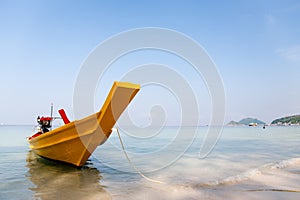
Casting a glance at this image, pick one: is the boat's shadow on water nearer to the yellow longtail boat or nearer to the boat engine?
the yellow longtail boat

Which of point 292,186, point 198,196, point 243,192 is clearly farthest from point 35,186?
point 292,186

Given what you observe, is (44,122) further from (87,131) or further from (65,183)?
(65,183)

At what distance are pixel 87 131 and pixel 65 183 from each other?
6.12 ft

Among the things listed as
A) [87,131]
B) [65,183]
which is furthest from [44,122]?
A: [65,183]

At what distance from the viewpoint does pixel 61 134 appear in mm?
9148

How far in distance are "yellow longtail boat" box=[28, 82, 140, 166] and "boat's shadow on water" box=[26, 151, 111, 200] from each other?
1.61 ft

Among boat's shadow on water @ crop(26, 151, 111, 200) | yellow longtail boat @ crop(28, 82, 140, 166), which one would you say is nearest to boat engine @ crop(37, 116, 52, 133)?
yellow longtail boat @ crop(28, 82, 140, 166)

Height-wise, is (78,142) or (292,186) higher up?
(78,142)

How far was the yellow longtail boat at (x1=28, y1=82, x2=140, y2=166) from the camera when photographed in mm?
7340

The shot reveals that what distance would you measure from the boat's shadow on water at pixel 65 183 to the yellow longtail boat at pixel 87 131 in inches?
19.3

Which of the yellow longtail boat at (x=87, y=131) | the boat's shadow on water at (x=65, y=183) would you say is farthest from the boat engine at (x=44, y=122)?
the boat's shadow on water at (x=65, y=183)

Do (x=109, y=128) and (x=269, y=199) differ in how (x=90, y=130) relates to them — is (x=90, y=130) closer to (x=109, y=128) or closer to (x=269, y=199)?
(x=109, y=128)

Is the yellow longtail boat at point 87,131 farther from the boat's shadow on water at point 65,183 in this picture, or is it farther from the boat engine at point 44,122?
the boat engine at point 44,122

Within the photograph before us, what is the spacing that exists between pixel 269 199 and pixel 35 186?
6.54 m
